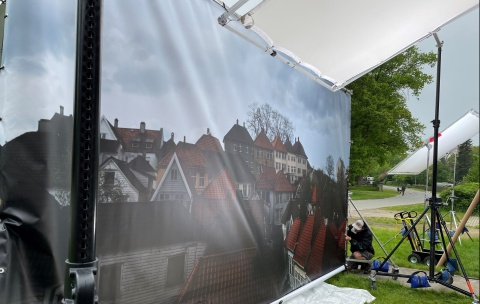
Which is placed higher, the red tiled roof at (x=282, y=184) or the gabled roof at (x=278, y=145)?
the gabled roof at (x=278, y=145)

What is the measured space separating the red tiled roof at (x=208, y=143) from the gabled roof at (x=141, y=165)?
0.98ft

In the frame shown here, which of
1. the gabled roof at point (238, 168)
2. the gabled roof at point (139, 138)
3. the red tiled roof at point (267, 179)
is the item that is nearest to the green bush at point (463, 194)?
the red tiled roof at point (267, 179)

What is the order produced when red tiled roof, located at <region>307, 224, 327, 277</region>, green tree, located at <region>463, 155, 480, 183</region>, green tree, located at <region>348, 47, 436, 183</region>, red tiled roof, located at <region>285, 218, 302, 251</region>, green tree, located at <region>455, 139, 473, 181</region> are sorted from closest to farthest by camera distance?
red tiled roof, located at <region>285, 218, 302, 251</region>, red tiled roof, located at <region>307, 224, 327, 277</region>, green tree, located at <region>463, 155, 480, 183</region>, green tree, located at <region>455, 139, 473, 181</region>, green tree, located at <region>348, 47, 436, 183</region>

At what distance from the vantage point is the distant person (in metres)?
3.65

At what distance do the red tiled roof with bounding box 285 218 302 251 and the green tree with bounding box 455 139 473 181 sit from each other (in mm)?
2318

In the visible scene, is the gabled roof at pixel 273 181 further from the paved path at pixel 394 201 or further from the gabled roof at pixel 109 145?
the paved path at pixel 394 201

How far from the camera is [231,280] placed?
1.77 meters

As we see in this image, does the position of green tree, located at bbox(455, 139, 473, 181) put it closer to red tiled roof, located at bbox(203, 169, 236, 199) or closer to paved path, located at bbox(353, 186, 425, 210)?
paved path, located at bbox(353, 186, 425, 210)

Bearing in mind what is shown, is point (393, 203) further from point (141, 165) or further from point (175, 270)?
point (141, 165)

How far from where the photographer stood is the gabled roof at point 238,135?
1774 mm

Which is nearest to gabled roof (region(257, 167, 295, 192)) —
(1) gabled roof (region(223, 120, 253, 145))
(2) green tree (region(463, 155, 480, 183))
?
(1) gabled roof (region(223, 120, 253, 145))

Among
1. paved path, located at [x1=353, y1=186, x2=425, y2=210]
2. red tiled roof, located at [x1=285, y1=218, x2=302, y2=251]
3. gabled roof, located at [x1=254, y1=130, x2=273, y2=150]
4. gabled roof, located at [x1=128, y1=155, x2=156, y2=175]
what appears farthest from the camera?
paved path, located at [x1=353, y1=186, x2=425, y2=210]

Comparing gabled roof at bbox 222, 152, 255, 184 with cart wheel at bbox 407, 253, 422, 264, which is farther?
cart wheel at bbox 407, 253, 422, 264

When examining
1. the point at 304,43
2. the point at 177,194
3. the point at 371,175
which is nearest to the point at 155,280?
the point at 177,194
